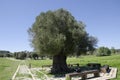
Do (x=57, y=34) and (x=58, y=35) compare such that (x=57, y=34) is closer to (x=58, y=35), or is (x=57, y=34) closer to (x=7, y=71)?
(x=58, y=35)

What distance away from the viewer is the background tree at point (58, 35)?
40000 mm

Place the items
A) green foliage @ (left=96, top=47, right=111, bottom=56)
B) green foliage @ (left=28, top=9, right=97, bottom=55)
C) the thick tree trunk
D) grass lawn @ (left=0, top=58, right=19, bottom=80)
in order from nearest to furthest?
grass lawn @ (left=0, top=58, right=19, bottom=80) → green foliage @ (left=28, top=9, right=97, bottom=55) → the thick tree trunk → green foliage @ (left=96, top=47, right=111, bottom=56)

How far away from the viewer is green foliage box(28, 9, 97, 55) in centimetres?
3997

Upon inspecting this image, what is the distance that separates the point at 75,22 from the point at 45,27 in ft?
21.3

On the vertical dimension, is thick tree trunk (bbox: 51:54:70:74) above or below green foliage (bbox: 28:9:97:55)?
below

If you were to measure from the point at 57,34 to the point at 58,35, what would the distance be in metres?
0.45

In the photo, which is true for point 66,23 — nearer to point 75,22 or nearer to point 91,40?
point 75,22

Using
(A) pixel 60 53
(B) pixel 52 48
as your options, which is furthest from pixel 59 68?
(B) pixel 52 48

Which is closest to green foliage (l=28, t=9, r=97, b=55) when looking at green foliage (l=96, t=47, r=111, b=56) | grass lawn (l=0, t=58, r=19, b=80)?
grass lawn (l=0, t=58, r=19, b=80)

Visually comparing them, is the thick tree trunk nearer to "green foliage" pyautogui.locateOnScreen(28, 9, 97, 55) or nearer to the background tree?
the background tree

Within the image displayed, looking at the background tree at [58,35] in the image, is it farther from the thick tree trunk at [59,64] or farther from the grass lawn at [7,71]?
the grass lawn at [7,71]

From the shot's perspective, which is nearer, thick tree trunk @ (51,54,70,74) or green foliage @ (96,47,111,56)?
thick tree trunk @ (51,54,70,74)

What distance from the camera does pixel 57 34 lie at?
4091 cm

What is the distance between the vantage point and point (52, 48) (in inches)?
1560
